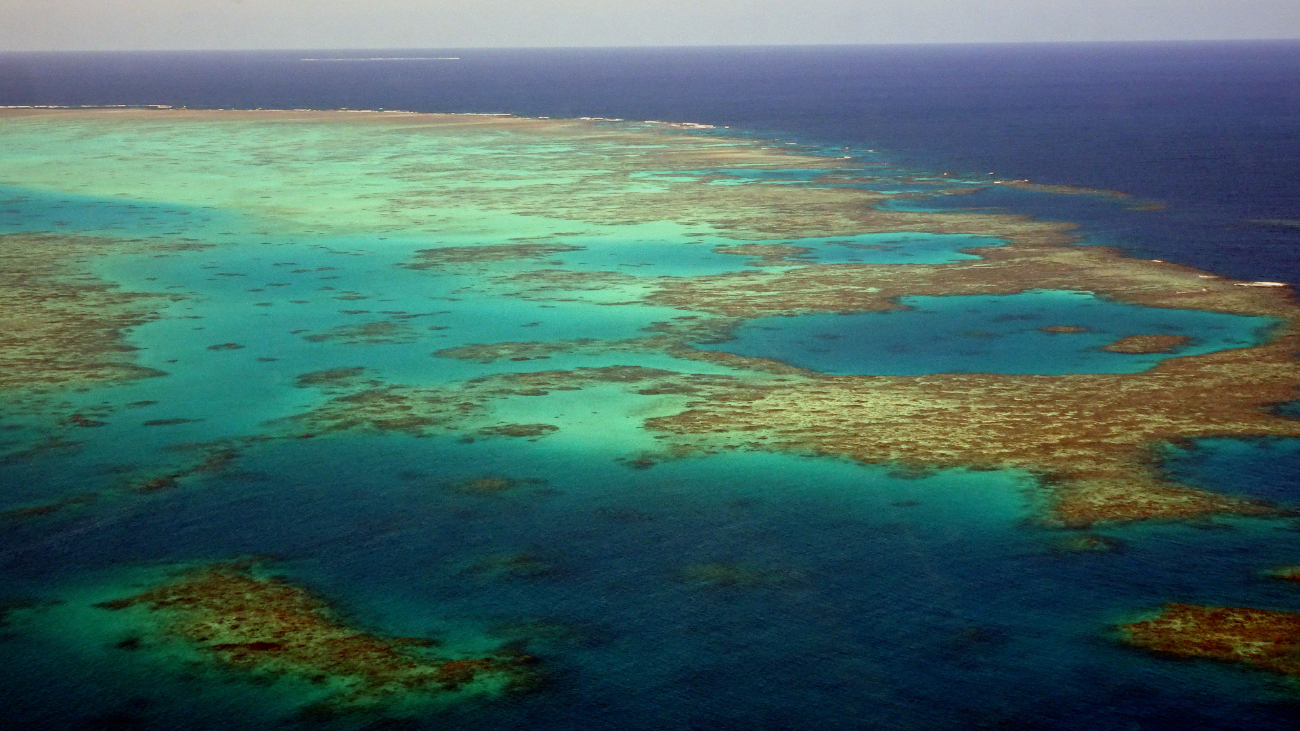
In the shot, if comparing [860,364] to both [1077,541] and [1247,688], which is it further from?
[1247,688]

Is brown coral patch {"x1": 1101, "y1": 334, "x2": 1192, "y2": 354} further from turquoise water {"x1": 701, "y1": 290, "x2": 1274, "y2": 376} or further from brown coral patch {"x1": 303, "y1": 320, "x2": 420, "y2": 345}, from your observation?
brown coral patch {"x1": 303, "y1": 320, "x2": 420, "y2": 345}

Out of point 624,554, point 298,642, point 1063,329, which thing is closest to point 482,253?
point 1063,329

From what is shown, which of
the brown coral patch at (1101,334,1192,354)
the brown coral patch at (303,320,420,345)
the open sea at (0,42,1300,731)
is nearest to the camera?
the open sea at (0,42,1300,731)

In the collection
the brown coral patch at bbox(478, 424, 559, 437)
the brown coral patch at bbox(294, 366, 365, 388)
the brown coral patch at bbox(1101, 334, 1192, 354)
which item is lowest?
the brown coral patch at bbox(478, 424, 559, 437)

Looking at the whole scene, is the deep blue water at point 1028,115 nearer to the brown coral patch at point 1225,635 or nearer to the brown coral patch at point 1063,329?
the brown coral patch at point 1063,329

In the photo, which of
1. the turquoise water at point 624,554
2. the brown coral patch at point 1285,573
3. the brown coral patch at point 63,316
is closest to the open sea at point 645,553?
the turquoise water at point 624,554

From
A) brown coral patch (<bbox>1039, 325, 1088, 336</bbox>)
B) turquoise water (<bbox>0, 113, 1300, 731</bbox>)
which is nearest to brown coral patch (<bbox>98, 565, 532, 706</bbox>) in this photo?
turquoise water (<bbox>0, 113, 1300, 731</bbox>)

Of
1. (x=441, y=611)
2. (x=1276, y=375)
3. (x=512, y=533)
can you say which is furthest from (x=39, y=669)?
(x=1276, y=375)
